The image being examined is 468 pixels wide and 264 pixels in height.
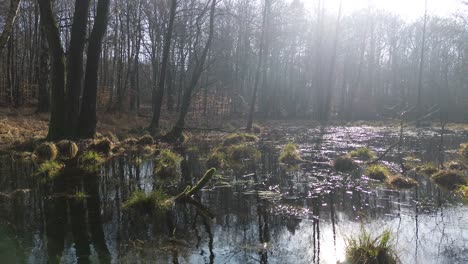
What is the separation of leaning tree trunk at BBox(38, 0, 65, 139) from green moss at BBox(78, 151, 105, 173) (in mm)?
2629

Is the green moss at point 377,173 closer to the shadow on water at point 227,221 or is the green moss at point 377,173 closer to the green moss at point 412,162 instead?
the shadow on water at point 227,221

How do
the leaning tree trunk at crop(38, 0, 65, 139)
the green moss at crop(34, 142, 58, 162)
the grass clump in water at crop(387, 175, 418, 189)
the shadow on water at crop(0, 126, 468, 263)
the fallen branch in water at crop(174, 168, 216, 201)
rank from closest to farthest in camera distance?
the shadow on water at crop(0, 126, 468, 263) < the fallen branch in water at crop(174, 168, 216, 201) < the grass clump in water at crop(387, 175, 418, 189) < the green moss at crop(34, 142, 58, 162) < the leaning tree trunk at crop(38, 0, 65, 139)

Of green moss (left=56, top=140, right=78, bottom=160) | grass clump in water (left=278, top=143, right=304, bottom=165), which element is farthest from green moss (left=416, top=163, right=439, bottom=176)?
green moss (left=56, top=140, right=78, bottom=160)

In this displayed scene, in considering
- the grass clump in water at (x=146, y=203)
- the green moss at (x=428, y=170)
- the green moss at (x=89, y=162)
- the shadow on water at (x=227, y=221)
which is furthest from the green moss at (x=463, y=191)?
the green moss at (x=89, y=162)

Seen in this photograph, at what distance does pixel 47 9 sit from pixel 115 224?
8980 millimetres

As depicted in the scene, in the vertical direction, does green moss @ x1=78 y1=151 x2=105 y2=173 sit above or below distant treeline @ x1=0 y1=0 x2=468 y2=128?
below

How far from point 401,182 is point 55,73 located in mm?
10050

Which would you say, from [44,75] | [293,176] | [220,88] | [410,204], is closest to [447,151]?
[293,176]

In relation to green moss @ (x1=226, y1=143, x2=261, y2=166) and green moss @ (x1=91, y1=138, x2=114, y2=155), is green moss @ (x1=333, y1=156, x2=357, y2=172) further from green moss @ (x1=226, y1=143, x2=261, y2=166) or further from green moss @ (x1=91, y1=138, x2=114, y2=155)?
green moss @ (x1=91, y1=138, x2=114, y2=155)

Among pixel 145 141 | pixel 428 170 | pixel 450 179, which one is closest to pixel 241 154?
pixel 145 141

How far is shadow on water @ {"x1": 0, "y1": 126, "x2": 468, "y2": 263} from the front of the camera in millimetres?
4457

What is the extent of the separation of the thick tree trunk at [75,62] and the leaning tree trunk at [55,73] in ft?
0.89

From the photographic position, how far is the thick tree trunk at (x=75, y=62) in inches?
492

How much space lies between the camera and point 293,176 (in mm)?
9414
